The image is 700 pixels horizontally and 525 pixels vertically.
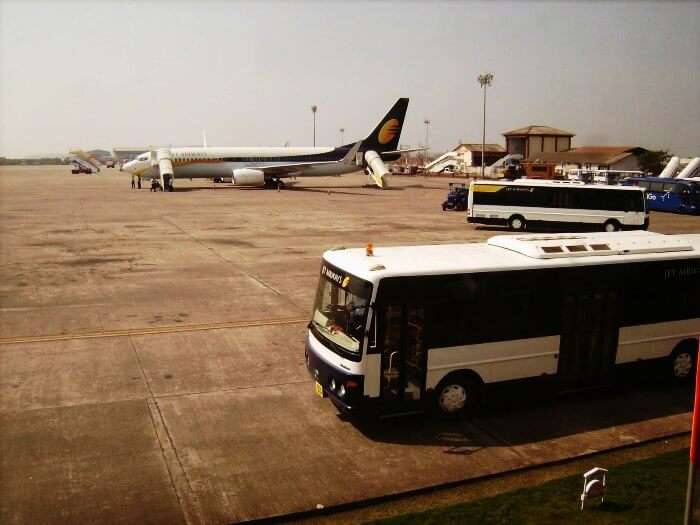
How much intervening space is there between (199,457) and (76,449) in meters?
1.78

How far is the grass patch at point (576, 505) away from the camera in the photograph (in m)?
7.14

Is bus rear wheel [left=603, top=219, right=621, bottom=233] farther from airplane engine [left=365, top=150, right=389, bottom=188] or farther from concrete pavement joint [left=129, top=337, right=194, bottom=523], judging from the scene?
airplane engine [left=365, top=150, right=389, bottom=188]

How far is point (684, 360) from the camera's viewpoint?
11508 millimetres

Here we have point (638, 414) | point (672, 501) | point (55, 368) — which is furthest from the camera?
point (55, 368)

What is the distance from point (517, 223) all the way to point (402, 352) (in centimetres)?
2455

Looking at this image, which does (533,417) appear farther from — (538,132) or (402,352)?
(538,132)

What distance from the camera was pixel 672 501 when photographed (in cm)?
751

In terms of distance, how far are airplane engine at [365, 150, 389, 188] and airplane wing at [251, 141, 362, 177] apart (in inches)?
62.5

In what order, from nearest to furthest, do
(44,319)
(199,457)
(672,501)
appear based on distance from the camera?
(672,501) < (199,457) < (44,319)

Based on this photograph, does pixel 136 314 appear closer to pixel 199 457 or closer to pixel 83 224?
pixel 199 457

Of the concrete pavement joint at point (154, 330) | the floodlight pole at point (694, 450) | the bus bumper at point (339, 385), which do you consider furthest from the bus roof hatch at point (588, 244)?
the concrete pavement joint at point (154, 330)

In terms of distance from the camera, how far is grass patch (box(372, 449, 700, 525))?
7145 millimetres

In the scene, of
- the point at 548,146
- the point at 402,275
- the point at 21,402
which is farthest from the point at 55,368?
the point at 548,146

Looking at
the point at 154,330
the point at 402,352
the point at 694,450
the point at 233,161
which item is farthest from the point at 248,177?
the point at 694,450
